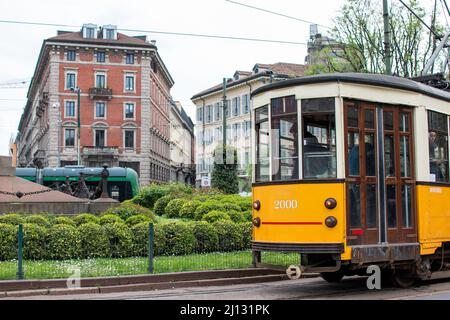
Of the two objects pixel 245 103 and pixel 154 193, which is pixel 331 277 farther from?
pixel 245 103

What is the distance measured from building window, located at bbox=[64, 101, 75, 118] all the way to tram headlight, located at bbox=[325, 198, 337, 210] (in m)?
65.6

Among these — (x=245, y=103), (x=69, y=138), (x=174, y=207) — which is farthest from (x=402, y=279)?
(x=69, y=138)

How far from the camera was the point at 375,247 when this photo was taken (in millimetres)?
10258

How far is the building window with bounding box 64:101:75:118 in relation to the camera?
7206 cm

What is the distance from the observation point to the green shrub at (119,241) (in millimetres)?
14945

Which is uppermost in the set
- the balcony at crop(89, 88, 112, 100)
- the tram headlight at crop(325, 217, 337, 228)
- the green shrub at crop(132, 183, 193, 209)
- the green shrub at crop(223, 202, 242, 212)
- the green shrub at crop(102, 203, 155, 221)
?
the balcony at crop(89, 88, 112, 100)

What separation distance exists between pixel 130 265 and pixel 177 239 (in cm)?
230

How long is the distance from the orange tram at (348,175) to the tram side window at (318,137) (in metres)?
0.02

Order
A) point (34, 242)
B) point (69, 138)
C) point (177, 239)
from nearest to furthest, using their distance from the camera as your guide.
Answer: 1. point (34, 242)
2. point (177, 239)
3. point (69, 138)

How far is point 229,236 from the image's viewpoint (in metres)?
16.2

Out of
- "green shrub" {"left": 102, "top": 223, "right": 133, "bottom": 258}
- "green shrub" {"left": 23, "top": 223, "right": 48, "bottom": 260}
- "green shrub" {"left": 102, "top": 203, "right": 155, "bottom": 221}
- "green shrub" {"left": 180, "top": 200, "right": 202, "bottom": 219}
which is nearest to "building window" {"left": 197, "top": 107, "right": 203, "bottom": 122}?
"green shrub" {"left": 180, "top": 200, "right": 202, "bottom": 219}

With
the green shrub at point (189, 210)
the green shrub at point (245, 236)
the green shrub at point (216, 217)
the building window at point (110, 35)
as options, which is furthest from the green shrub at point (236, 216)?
the building window at point (110, 35)

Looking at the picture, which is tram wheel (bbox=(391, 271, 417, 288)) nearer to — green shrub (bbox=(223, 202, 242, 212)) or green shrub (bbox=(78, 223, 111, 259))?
green shrub (bbox=(78, 223, 111, 259))

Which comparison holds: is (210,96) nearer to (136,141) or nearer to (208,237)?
(136,141)
